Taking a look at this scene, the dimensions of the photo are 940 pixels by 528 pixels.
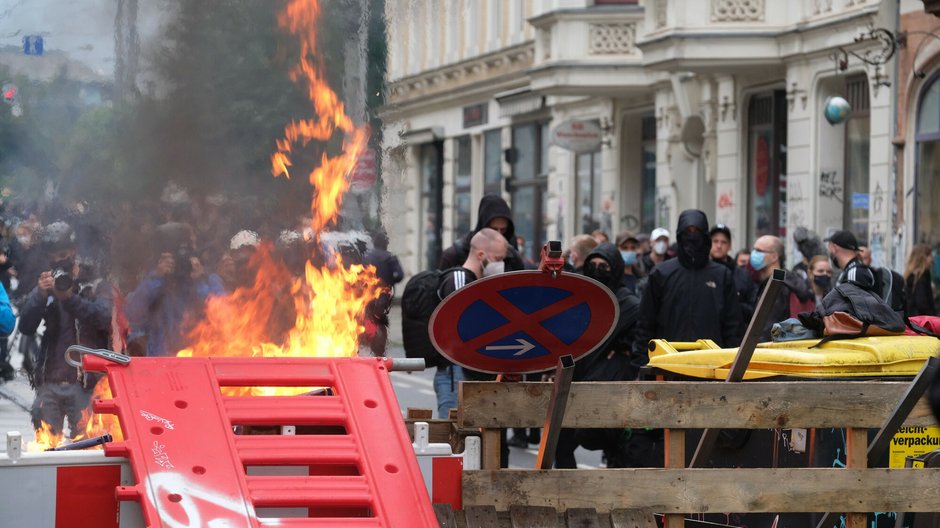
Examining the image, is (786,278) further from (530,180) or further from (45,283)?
(530,180)

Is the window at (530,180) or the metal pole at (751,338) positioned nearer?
the metal pole at (751,338)

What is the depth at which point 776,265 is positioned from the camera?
38.6ft

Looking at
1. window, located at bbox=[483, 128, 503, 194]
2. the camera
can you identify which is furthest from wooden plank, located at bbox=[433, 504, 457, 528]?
window, located at bbox=[483, 128, 503, 194]

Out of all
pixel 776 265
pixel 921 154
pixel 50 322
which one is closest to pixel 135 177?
pixel 50 322

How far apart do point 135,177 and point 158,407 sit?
2015 millimetres

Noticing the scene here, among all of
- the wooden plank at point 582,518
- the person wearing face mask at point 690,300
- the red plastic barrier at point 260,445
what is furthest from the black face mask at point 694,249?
the red plastic barrier at point 260,445

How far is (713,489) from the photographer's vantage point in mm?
5602

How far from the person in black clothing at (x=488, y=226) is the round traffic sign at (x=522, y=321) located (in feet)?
12.9

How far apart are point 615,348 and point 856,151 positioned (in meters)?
12.9

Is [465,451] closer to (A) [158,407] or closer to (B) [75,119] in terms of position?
(A) [158,407]

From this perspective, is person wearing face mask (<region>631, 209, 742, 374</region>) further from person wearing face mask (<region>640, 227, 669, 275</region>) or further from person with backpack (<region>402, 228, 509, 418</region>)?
person wearing face mask (<region>640, 227, 669, 275</region>)

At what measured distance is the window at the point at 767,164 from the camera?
24000 mm

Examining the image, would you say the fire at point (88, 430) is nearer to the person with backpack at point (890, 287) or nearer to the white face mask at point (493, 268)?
the white face mask at point (493, 268)

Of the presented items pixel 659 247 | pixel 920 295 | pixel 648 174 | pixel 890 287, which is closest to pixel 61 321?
pixel 890 287
